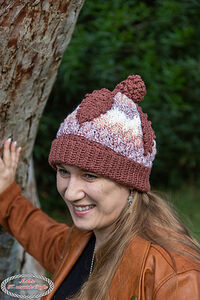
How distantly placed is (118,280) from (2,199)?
3.24 feet

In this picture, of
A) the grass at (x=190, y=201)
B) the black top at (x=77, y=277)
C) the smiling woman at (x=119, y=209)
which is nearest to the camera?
the smiling woman at (x=119, y=209)

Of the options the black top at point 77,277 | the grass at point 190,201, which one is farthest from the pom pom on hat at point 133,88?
the grass at point 190,201

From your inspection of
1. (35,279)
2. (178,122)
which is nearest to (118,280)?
(35,279)

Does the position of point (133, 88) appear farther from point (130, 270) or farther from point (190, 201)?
point (190, 201)

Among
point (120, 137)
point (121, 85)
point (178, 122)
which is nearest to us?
point (120, 137)

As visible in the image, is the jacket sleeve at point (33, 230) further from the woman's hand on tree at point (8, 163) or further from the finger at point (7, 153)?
the finger at point (7, 153)

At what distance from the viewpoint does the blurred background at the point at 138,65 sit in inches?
172

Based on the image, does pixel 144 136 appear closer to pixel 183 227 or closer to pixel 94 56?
pixel 183 227

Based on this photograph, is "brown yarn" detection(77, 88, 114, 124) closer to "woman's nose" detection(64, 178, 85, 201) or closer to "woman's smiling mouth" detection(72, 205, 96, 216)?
"woman's nose" detection(64, 178, 85, 201)

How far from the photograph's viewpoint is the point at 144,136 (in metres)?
2.04

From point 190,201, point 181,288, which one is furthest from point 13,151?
point 190,201

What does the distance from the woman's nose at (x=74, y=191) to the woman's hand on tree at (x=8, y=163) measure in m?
0.65

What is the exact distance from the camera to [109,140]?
76.5 inches

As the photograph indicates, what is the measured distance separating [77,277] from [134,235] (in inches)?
17.7
